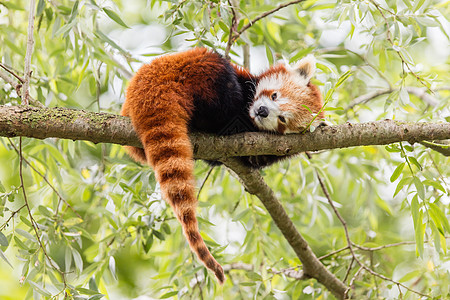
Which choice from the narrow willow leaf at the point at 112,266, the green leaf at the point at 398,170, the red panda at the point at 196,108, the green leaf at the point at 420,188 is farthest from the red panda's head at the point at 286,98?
the narrow willow leaf at the point at 112,266

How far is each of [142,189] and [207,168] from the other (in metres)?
0.71

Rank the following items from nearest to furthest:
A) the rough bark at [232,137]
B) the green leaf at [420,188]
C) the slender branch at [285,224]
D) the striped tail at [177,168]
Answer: the striped tail at [177,168], the rough bark at [232,137], the green leaf at [420,188], the slender branch at [285,224]

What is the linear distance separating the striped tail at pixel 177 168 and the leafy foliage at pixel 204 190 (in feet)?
1.89

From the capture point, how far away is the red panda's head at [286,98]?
2.54m

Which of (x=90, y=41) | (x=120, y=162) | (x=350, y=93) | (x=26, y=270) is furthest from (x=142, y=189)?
(x=350, y=93)

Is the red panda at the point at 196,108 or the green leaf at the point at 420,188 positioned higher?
the red panda at the point at 196,108

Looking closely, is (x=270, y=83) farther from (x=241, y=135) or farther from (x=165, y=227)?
(x=165, y=227)

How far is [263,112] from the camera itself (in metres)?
2.54

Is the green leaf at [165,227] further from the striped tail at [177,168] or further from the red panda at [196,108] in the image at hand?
the striped tail at [177,168]

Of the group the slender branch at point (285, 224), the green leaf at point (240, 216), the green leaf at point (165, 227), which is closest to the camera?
the slender branch at point (285, 224)

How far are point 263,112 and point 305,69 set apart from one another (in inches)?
17.7

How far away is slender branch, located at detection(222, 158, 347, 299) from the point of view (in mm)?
2381

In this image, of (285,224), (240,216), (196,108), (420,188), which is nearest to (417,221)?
(420,188)

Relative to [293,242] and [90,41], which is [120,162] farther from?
[293,242]
